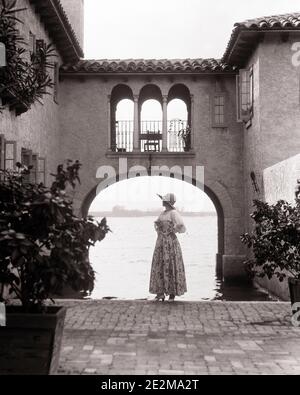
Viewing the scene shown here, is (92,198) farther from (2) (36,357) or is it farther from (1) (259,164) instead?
(2) (36,357)

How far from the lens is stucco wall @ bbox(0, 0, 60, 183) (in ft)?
36.9

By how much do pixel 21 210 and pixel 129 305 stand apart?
5.42 meters

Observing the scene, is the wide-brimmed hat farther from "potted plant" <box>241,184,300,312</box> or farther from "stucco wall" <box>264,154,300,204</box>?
"stucco wall" <box>264,154,300,204</box>

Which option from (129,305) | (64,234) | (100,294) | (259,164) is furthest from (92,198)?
(64,234)

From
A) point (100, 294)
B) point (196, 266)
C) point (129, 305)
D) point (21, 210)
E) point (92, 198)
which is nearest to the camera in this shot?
point (21, 210)

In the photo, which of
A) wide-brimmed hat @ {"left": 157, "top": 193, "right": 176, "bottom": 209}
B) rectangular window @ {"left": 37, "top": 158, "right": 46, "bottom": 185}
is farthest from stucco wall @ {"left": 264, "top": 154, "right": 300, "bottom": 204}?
rectangular window @ {"left": 37, "top": 158, "right": 46, "bottom": 185}

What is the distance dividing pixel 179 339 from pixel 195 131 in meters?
10.1

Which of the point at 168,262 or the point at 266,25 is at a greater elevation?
the point at 266,25

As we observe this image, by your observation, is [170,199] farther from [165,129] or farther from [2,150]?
[165,129]

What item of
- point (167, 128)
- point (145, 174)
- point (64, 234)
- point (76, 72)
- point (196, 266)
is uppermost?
point (76, 72)

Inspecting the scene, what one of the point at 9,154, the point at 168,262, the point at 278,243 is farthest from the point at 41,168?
the point at 278,243

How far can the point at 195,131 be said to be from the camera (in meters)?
16.6
